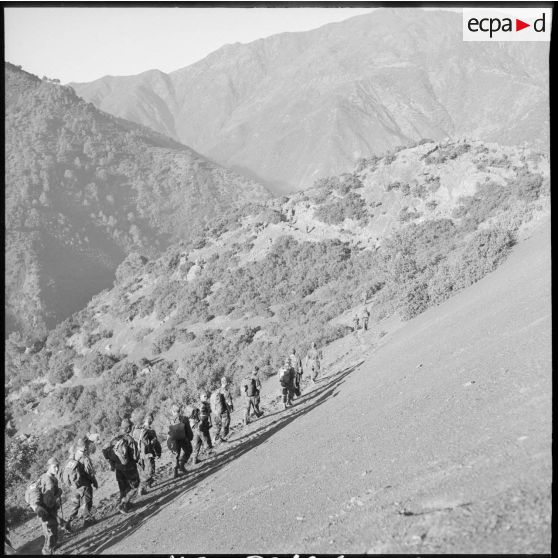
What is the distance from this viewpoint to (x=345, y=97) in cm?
11919

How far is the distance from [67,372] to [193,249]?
40.2 ft

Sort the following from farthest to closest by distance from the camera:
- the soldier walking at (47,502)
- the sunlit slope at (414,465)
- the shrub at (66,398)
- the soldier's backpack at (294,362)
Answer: the shrub at (66,398) → the soldier's backpack at (294,362) → the soldier walking at (47,502) → the sunlit slope at (414,465)

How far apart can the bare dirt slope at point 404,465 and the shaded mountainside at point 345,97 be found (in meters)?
71.1

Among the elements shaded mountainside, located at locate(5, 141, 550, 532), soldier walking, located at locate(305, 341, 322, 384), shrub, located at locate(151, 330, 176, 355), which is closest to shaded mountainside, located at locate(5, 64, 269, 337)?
shaded mountainside, located at locate(5, 141, 550, 532)

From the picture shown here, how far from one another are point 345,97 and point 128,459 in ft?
392

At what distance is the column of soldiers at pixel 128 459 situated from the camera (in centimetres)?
884

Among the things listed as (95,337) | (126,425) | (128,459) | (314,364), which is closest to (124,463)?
(128,459)

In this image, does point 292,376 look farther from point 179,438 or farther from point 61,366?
point 61,366

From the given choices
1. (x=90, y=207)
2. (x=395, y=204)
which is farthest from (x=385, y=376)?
(x=90, y=207)

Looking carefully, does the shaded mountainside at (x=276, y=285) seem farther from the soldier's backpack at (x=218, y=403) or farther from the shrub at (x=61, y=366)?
the soldier's backpack at (x=218, y=403)

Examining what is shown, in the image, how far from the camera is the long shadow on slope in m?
9.09

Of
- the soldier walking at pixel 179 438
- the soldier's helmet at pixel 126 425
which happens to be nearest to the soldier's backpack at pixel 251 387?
the soldier walking at pixel 179 438

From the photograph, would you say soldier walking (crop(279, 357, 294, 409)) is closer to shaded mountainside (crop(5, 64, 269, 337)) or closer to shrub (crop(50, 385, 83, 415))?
shrub (crop(50, 385, 83, 415))

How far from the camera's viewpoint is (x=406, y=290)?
19.6 metres
